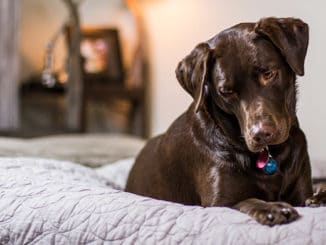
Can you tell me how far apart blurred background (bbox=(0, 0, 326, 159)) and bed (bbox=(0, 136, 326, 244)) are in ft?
5.29

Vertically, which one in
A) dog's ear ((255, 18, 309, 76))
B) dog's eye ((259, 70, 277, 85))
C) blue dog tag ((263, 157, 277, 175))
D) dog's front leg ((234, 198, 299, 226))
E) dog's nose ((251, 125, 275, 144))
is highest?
dog's ear ((255, 18, 309, 76))

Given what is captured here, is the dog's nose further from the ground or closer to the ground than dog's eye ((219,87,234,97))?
closer to the ground

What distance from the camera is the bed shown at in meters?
1.20

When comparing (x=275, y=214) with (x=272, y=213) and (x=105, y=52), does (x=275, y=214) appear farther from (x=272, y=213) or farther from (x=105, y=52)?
(x=105, y=52)

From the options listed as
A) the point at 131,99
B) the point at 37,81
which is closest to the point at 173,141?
the point at 131,99

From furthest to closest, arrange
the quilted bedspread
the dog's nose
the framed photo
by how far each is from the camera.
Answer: the framed photo
the dog's nose
the quilted bedspread

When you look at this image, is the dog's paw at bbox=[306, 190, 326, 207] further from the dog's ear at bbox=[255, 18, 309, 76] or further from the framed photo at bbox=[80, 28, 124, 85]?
the framed photo at bbox=[80, 28, 124, 85]

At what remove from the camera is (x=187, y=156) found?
1.69 metres

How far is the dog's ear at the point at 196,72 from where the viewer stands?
4.95 ft

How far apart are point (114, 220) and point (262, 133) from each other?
352mm

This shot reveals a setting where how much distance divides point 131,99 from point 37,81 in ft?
2.15

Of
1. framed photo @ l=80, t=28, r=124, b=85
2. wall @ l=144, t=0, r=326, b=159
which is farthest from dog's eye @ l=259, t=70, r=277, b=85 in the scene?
framed photo @ l=80, t=28, r=124, b=85

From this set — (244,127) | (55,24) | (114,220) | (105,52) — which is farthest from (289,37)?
(55,24)

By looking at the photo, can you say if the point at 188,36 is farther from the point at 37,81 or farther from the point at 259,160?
the point at 37,81
